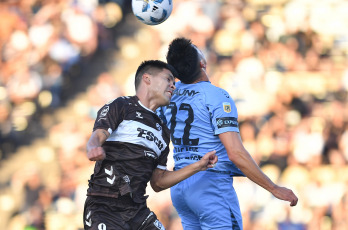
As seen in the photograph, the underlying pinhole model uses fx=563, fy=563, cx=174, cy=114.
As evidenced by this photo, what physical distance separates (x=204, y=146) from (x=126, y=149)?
0.64 meters

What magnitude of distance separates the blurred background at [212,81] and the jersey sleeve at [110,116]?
4.39m

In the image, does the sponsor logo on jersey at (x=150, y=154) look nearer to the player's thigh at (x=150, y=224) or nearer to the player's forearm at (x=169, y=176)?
the player's forearm at (x=169, y=176)

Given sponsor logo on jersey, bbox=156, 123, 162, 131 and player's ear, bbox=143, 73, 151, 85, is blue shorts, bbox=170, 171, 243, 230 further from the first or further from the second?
player's ear, bbox=143, 73, 151, 85

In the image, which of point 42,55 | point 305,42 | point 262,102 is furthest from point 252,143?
point 42,55

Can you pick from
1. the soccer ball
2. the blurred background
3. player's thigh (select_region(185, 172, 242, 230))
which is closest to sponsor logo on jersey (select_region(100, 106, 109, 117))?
player's thigh (select_region(185, 172, 242, 230))

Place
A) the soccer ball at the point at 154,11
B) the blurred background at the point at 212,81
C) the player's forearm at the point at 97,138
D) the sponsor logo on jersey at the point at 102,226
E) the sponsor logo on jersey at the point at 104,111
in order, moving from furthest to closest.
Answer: the blurred background at the point at 212,81, the soccer ball at the point at 154,11, the sponsor logo on jersey at the point at 104,111, the sponsor logo on jersey at the point at 102,226, the player's forearm at the point at 97,138

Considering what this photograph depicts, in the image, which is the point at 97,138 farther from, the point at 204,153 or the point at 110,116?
the point at 204,153

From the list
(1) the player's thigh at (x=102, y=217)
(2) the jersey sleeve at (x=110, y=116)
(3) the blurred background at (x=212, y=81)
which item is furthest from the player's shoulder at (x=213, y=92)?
(3) the blurred background at (x=212, y=81)

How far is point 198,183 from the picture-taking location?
3688 millimetres

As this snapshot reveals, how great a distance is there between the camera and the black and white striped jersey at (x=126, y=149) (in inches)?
128

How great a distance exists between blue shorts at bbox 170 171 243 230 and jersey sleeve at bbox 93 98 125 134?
0.73 meters

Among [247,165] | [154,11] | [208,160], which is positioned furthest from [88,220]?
[154,11]

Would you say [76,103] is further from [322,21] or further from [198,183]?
[198,183]

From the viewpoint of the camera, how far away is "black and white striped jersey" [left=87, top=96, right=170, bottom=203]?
3.25 metres
